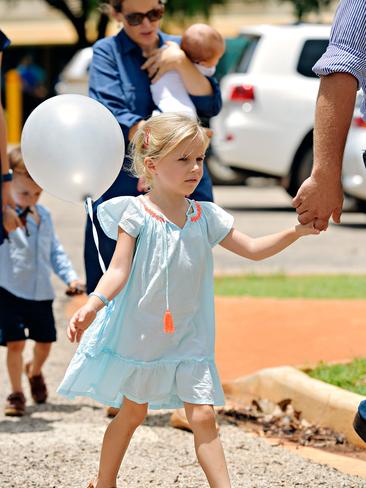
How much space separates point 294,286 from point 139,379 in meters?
5.42

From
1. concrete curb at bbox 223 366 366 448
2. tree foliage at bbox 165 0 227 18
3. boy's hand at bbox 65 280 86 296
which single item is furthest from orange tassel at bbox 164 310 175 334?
tree foliage at bbox 165 0 227 18

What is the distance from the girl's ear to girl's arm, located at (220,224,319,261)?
34cm

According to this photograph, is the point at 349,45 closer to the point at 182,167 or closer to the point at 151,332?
the point at 182,167

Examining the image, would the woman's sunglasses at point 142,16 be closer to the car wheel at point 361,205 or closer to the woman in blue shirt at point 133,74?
the woman in blue shirt at point 133,74

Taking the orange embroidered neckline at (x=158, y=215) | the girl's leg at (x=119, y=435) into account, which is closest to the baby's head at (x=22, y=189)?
the orange embroidered neckline at (x=158, y=215)

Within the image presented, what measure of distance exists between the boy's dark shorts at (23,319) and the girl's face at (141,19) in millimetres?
1470

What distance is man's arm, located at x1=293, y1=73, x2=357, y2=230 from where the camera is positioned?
12.1 feet

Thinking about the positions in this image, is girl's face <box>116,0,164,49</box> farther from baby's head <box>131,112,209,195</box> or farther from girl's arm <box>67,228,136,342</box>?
girl's arm <box>67,228,136,342</box>

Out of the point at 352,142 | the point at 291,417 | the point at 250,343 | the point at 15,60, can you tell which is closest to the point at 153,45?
the point at 291,417

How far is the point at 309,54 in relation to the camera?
1559 centimetres

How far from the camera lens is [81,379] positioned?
14.4ft

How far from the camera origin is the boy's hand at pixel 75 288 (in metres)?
6.24

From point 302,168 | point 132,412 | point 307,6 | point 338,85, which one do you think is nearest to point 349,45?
point 338,85

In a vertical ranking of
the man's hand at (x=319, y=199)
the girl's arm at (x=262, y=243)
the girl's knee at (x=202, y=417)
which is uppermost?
Result: the man's hand at (x=319, y=199)
